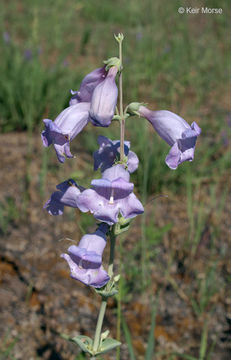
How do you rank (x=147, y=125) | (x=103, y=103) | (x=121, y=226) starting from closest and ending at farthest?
(x=103, y=103) → (x=121, y=226) → (x=147, y=125)

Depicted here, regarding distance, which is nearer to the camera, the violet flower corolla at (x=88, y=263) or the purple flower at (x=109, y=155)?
the violet flower corolla at (x=88, y=263)

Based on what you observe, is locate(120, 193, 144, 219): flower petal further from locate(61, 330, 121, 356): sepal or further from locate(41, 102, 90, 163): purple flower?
locate(61, 330, 121, 356): sepal

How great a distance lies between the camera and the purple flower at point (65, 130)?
4.40 feet

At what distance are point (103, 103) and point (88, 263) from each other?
530 millimetres

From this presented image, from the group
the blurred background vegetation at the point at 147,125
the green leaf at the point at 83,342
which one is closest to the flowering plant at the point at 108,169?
the green leaf at the point at 83,342

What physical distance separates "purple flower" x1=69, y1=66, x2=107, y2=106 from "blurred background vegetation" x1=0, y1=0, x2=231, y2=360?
55 centimetres

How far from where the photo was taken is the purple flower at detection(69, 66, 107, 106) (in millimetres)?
1405

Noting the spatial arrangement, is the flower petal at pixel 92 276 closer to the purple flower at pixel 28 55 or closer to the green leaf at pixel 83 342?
the green leaf at pixel 83 342

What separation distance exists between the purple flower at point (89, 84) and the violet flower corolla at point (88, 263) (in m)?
0.50

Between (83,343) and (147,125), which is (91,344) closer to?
(83,343)

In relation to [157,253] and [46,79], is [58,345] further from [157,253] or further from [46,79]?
[46,79]

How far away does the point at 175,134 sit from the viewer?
1.39 metres

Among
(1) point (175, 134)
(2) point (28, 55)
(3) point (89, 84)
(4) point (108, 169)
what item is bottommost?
(4) point (108, 169)

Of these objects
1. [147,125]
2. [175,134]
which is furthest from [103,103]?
[147,125]
